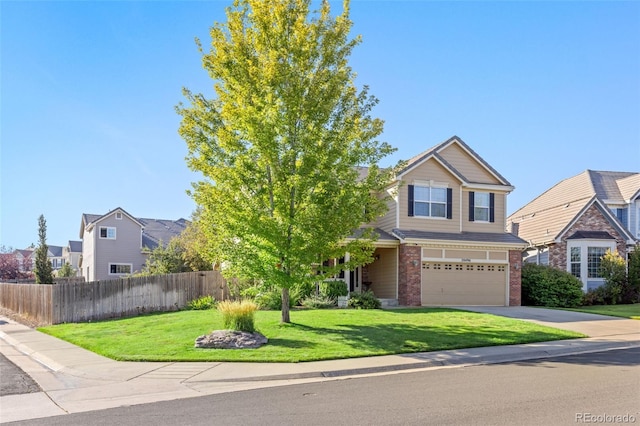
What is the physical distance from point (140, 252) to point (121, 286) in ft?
82.8

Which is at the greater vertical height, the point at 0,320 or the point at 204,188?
the point at 204,188

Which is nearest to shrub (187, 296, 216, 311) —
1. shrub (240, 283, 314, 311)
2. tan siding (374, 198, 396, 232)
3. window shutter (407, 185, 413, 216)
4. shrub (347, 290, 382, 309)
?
shrub (240, 283, 314, 311)

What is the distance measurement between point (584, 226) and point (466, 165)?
313 inches

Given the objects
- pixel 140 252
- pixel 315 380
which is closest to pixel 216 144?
pixel 315 380

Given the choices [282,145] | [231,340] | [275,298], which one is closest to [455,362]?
[231,340]

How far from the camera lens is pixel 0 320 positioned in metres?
26.2

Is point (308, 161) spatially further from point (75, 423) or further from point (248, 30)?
point (75, 423)

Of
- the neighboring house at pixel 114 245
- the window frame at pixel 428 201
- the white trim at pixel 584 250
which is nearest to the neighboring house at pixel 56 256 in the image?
the neighboring house at pixel 114 245

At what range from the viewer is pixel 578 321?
19125 mm

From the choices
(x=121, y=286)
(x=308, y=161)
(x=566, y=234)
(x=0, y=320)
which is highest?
(x=308, y=161)

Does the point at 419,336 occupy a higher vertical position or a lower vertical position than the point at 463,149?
lower

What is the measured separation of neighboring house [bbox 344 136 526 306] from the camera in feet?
82.8

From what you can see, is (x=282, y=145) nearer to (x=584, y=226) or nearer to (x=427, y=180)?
(x=427, y=180)

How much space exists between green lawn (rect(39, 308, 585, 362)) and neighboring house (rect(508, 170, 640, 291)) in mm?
11192
